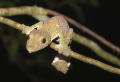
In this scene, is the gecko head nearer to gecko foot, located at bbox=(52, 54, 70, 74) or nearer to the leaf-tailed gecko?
the leaf-tailed gecko

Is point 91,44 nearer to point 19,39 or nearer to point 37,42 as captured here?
point 19,39

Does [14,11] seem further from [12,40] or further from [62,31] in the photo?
[12,40]

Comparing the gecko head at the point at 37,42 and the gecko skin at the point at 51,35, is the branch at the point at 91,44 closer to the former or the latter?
the gecko skin at the point at 51,35

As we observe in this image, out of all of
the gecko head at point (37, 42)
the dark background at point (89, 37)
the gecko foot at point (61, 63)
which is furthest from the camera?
the dark background at point (89, 37)

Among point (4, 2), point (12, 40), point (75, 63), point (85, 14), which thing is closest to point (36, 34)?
point (4, 2)

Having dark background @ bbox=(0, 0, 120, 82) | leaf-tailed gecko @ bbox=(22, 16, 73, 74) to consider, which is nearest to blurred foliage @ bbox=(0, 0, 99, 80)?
dark background @ bbox=(0, 0, 120, 82)

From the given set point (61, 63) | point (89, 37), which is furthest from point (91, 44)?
A: point (89, 37)

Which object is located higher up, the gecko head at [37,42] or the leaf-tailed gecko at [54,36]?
the leaf-tailed gecko at [54,36]

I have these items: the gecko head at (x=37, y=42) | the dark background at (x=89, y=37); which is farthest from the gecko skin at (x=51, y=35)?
the dark background at (x=89, y=37)
